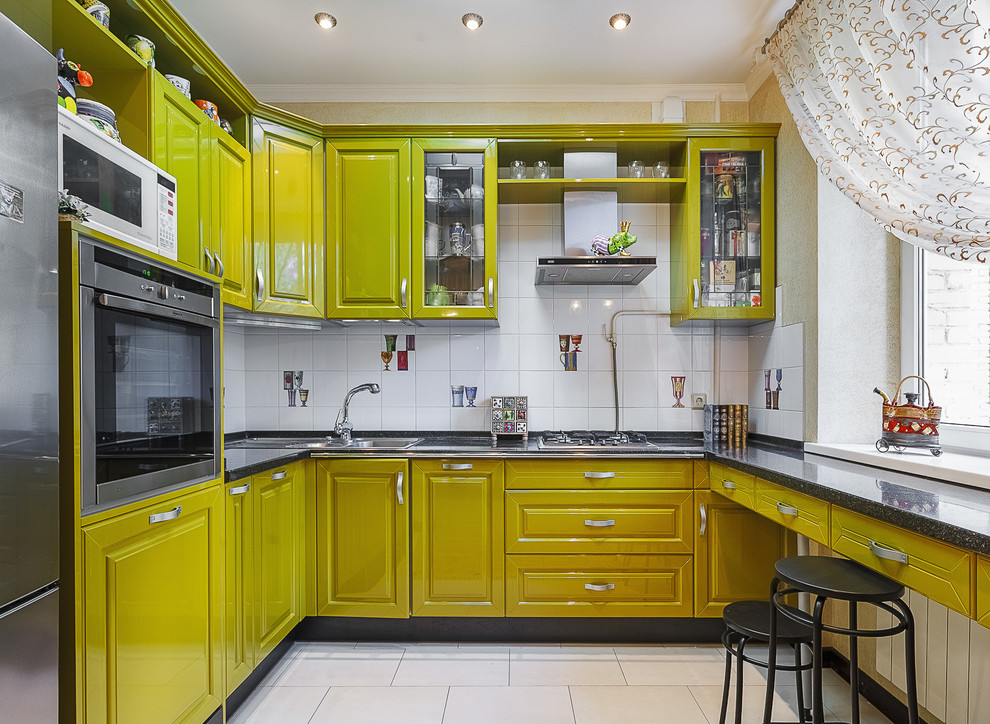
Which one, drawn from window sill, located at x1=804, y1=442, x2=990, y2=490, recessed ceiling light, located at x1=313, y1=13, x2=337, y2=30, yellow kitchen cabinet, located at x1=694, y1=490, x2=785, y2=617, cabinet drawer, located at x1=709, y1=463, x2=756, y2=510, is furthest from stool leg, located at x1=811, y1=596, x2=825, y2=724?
recessed ceiling light, located at x1=313, y1=13, x2=337, y2=30

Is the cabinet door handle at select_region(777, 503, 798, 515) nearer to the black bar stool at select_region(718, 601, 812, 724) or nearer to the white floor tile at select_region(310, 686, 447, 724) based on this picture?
the black bar stool at select_region(718, 601, 812, 724)

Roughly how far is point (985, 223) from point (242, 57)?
3.08 m

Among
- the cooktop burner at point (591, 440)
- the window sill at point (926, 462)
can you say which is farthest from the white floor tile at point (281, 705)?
the window sill at point (926, 462)

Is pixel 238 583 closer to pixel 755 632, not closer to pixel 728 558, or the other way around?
pixel 755 632

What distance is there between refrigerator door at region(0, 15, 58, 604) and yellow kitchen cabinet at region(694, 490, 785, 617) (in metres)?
2.36

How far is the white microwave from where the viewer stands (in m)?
1.40

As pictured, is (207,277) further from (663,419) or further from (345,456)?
(663,419)

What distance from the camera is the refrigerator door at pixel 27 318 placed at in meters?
1.03

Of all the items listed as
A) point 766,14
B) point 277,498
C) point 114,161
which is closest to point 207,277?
point 114,161

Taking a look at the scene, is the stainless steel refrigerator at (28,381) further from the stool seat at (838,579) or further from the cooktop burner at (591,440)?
the cooktop burner at (591,440)

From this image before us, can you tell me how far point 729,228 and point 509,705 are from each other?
7.68 ft

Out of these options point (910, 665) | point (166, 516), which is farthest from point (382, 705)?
point (910, 665)

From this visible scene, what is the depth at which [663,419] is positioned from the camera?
10.3 feet

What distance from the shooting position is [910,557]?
1293 millimetres
